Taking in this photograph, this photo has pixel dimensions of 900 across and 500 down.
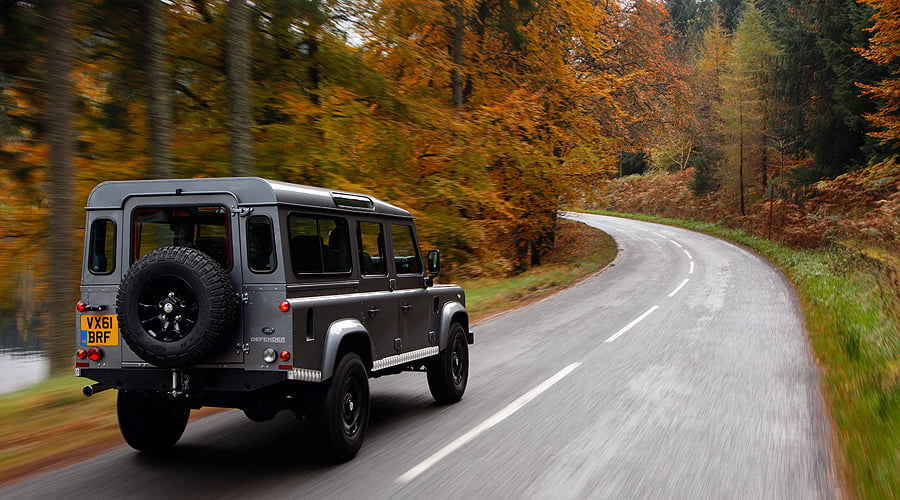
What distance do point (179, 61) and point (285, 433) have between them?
9222 millimetres

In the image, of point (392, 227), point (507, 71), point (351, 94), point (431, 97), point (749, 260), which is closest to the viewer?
point (392, 227)

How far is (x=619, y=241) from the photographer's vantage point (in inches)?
1473

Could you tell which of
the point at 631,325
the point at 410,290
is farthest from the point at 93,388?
the point at 631,325

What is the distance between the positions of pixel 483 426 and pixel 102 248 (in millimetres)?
3686

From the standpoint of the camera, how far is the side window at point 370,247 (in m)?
6.23

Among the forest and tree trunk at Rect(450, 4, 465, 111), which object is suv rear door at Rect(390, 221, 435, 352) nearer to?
the forest

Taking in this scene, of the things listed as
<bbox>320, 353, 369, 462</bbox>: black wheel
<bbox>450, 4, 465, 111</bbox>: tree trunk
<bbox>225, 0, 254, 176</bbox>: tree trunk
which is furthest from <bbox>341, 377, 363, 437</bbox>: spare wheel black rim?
<bbox>450, 4, 465, 111</bbox>: tree trunk

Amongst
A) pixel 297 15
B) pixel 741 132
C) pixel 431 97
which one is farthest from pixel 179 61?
pixel 741 132

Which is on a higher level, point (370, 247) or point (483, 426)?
point (370, 247)

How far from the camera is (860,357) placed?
8.93 metres

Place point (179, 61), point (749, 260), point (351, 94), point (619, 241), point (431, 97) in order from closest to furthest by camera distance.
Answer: point (179, 61)
point (351, 94)
point (431, 97)
point (749, 260)
point (619, 241)

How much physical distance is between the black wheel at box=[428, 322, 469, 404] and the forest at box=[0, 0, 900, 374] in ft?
15.7

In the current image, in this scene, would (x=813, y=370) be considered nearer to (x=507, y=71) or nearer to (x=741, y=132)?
(x=507, y=71)

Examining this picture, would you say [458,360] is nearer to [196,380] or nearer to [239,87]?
[196,380]
